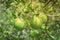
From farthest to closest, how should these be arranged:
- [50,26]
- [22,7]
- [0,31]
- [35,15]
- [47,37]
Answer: [0,31], [50,26], [47,37], [22,7], [35,15]

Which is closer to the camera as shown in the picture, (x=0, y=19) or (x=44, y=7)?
(x=44, y=7)

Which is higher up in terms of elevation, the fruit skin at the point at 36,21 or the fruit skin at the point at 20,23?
the fruit skin at the point at 36,21

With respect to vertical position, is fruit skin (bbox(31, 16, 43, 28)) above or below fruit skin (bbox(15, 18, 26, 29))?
above

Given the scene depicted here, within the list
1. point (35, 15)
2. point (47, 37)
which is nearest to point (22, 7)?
point (35, 15)

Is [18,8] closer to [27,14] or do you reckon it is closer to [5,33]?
[27,14]

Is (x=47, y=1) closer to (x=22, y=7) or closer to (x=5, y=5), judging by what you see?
(x=22, y=7)

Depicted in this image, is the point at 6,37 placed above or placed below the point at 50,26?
below

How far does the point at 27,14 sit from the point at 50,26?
1.03m

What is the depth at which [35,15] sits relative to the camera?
0.83 m

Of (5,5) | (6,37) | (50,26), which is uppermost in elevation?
(5,5)

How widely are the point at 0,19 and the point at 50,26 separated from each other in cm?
54

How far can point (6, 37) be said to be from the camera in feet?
6.72

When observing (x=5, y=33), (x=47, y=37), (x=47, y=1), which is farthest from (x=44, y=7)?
(x=5, y=33)

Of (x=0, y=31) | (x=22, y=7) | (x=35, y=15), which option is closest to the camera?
(x=35, y=15)
